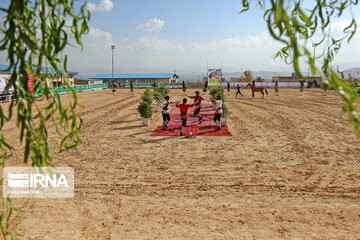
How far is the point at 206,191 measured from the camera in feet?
23.2

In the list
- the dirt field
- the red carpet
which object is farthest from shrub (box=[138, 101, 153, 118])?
the dirt field

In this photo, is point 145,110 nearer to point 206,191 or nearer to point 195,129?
point 195,129

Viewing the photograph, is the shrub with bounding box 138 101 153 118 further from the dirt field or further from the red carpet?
the dirt field

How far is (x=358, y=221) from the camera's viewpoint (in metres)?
5.63

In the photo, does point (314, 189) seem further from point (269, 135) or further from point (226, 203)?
point (269, 135)

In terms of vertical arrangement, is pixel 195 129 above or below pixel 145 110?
below

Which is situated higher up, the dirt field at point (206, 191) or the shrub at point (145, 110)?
the shrub at point (145, 110)

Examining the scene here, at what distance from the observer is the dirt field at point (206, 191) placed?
544 centimetres

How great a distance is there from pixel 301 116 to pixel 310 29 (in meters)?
17.9

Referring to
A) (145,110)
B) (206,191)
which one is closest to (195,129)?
(145,110)

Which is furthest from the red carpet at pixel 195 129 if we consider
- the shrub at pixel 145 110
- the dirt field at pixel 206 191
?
the shrub at pixel 145 110

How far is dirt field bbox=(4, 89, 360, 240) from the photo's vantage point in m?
5.44

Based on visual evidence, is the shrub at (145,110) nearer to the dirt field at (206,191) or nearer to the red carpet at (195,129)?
the red carpet at (195,129)

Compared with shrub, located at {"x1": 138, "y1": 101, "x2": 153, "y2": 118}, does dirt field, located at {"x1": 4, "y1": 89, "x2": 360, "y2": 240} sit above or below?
below
